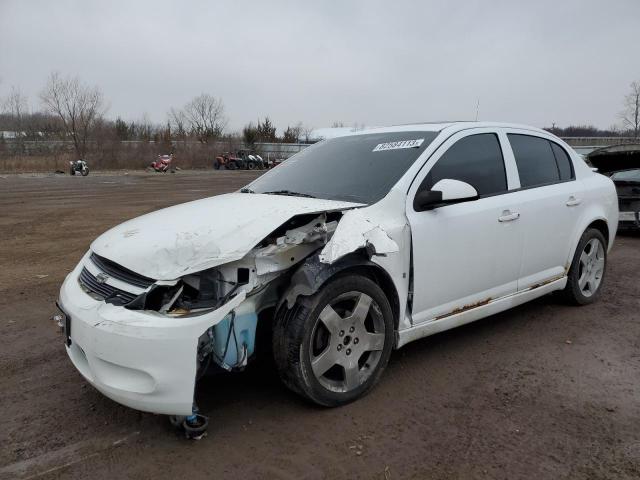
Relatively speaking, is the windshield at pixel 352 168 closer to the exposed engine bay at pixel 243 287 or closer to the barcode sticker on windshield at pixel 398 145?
the barcode sticker on windshield at pixel 398 145

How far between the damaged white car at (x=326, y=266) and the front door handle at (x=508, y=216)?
1cm

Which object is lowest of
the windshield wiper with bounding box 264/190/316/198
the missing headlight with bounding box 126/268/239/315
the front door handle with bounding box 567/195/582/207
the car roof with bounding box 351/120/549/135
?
the missing headlight with bounding box 126/268/239/315

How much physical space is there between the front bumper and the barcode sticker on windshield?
1.83m

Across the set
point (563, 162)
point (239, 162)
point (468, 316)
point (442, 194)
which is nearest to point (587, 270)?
point (563, 162)

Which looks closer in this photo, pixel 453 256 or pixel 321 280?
pixel 321 280

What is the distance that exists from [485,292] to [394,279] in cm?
101

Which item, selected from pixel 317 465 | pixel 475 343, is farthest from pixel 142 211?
pixel 317 465

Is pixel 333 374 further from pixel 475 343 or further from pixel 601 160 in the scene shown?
pixel 601 160

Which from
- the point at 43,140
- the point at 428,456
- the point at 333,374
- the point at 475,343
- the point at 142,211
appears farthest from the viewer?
the point at 43,140

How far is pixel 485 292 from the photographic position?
3.84m

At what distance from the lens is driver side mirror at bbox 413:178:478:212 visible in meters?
3.34

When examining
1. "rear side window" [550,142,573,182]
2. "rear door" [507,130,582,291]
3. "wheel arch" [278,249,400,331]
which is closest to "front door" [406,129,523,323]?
"rear door" [507,130,582,291]

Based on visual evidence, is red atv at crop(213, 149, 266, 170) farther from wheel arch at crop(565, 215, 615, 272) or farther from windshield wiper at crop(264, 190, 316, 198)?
windshield wiper at crop(264, 190, 316, 198)

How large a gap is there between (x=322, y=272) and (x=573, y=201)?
115 inches
